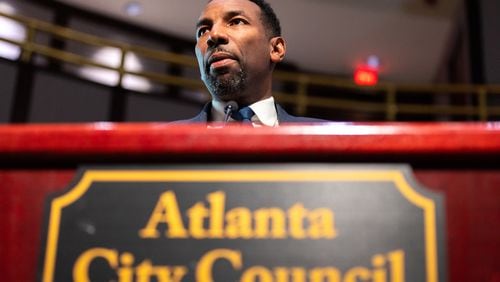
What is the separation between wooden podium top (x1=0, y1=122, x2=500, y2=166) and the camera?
456 mm

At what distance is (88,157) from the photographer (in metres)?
0.48

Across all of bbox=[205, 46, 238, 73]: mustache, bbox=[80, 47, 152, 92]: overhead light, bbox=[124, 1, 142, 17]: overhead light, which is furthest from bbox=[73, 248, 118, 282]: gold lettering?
bbox=[124, 1, 142, 17]: overhead light

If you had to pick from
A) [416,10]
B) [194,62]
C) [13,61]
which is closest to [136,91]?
[194,62]

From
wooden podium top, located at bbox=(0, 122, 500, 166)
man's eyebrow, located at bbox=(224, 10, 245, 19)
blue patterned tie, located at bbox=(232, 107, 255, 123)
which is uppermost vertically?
man's eyebrow, located at bbox=(224, 10, 245, 19)

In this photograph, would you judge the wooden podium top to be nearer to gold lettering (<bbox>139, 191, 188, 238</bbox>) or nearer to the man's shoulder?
gold lettering (<bbox>139, 191, 188, 238</bbox>)

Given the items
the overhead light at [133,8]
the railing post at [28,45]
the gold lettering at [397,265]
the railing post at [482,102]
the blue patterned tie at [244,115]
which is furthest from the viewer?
the overhead light at [133,8]

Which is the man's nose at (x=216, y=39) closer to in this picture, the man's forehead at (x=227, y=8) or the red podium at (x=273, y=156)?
the man's forehead at (x=227, y=8)

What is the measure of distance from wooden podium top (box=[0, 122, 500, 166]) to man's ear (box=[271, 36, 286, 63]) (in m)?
1.04

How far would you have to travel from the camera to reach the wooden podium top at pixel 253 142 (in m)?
0.46

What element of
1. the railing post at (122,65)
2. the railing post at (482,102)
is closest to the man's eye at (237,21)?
the railing post at (122,65)

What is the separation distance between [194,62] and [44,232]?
12.2 ft

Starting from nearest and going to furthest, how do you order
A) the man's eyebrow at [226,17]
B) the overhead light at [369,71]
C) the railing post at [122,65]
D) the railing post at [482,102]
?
the man's eyebrow at [226,17] → the railing post at [122,65] → the railing post at [482,102] → the overhead light at [369,71]

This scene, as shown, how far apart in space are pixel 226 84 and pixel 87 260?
85 cm

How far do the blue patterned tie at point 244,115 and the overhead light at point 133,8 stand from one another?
3.42 m
